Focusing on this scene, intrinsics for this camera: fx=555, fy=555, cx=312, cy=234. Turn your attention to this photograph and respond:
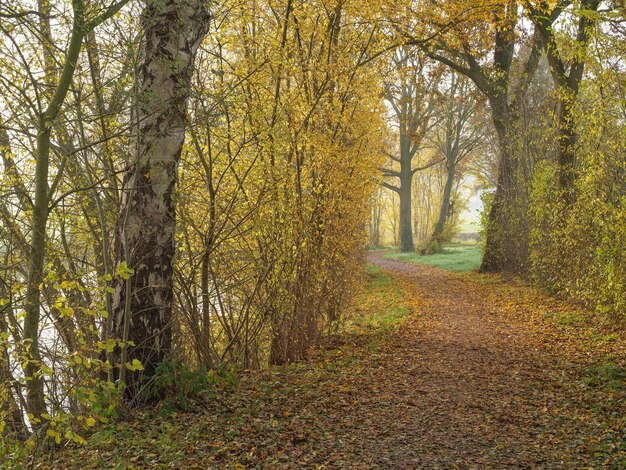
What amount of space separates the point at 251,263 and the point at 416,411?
7.96ft

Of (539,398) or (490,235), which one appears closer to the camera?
(539,398)

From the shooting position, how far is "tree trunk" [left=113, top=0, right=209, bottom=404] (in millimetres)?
4926

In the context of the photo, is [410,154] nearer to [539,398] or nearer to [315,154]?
[315,154]

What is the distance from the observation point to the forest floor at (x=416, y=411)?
14.4 ft

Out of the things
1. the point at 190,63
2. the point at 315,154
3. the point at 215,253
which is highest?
the point at 190,63

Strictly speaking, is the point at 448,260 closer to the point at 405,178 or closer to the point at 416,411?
the point at 405,178

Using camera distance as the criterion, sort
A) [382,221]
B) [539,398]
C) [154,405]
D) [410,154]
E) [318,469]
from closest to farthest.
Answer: [318,469] → [154,405] → [539,398] → [410,154] → [382,221]

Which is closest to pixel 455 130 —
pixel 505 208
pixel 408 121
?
pixel 408 121

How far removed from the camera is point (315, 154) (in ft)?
24.4

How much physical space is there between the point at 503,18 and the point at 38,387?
1104 centimetres

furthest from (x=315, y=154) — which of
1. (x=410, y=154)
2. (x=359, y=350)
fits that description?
(x=410, y=154)

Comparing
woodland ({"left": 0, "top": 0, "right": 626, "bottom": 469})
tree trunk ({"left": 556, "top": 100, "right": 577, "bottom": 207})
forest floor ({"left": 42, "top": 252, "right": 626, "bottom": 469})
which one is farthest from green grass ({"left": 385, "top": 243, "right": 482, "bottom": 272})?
forest floor ({"left": 42, "top": 252, "right": 626, "bottom": 469})

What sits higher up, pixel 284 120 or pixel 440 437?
pixel 284 120

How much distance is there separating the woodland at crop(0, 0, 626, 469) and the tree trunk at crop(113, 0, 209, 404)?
21 mm
